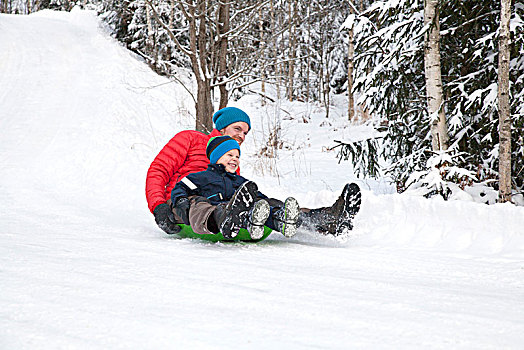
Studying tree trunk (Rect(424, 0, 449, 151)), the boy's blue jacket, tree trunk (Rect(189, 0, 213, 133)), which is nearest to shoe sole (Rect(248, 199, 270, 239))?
the boy's blue jacket

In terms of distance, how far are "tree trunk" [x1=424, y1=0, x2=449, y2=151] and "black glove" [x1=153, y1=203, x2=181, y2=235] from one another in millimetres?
2708

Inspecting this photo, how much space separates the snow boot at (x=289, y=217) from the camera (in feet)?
8.41

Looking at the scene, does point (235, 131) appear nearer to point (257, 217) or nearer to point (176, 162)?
point (176, 162)

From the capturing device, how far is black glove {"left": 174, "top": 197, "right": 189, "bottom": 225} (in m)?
2.74

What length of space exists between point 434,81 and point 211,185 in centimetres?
254

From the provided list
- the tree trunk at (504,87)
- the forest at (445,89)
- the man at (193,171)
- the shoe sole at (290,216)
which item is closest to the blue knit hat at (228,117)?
the man at (193,171)

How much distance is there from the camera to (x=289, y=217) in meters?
2.60

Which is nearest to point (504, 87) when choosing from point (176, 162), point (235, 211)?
point (235, 211)

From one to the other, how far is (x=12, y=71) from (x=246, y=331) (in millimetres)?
13333

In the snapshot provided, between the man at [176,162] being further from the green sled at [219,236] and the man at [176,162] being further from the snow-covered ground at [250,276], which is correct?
the snow-covered ground at [250,276]

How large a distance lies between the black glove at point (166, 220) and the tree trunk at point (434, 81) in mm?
2708

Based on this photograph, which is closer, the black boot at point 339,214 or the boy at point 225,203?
the boy at point 225,203

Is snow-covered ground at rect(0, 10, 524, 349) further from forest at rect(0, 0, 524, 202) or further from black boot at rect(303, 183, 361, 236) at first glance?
forest at rect(0, 0, 524, 202)

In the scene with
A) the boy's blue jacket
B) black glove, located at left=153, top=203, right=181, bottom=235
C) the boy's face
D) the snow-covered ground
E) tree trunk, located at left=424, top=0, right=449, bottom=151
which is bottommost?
the snow-covered ground
